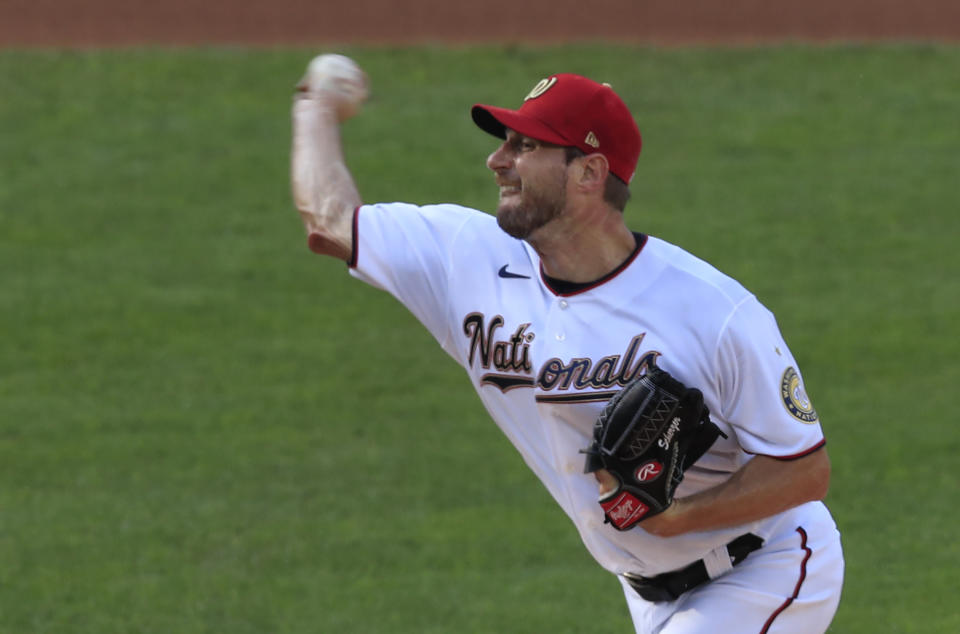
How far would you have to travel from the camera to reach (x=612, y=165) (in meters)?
4.00

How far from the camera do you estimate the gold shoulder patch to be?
378 centimetres

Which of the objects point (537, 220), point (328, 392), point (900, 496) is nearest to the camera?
point (537, 220)

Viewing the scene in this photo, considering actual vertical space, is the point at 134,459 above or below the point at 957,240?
below

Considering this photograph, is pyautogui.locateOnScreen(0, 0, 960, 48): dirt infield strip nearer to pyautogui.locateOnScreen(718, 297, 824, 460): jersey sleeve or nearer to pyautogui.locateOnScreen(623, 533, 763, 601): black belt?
pyautogui.locateOnScreen(623, 533, 763, 601): black belt

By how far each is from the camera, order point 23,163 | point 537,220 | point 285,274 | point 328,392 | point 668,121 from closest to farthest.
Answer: point 537,220 → point 328,392 → point 285,274 → point 23,163 → point 668,121

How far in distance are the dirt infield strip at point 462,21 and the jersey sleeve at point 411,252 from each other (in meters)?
13.8

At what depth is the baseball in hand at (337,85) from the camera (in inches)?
164

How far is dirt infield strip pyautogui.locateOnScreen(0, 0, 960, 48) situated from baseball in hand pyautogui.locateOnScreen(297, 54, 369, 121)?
542 inches

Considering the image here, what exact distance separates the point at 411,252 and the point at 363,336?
261 inches

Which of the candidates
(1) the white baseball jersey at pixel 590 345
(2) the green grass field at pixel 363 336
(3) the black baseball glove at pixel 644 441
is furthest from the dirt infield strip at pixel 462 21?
(3) the black baseball glove at pixel 644 441

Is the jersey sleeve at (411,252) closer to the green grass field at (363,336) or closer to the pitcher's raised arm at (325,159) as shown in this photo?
the pitcher's raised arm at (325,159)

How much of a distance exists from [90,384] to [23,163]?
16.5 feet

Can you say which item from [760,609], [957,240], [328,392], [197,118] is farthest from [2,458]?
[957,240]

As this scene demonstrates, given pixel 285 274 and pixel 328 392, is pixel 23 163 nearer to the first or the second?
pixel 285 274
